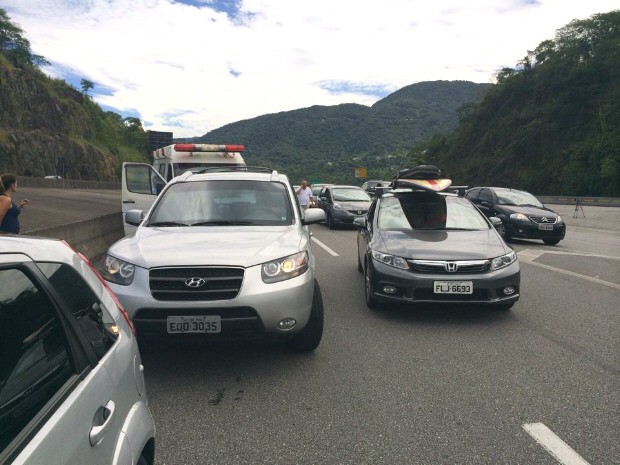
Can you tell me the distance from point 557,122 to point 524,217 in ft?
178

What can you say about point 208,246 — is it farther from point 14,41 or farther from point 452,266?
point 14,41

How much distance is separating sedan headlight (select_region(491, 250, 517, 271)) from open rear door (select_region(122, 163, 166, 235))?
24.5 ft

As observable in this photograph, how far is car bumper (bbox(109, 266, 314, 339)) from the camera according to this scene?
147 inches

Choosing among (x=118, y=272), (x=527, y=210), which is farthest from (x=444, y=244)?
(x=527, y=210)

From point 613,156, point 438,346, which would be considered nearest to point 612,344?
point 438,346

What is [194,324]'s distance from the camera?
374 cm

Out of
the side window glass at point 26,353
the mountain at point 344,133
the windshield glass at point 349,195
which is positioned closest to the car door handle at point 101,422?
the side window glass at point 26,353

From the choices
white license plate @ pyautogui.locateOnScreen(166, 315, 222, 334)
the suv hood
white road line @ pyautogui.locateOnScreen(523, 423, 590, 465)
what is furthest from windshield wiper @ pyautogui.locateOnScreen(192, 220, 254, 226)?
white road line @ pyautogui.locateOnScreen(523, 423, 590, 465)

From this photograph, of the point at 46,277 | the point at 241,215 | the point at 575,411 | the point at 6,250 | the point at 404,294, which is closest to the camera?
the point at 6,250

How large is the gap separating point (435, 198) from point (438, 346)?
314 cm

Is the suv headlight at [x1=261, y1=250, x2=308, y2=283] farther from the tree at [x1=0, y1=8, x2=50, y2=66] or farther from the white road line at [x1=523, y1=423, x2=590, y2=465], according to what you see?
the tree at [x1=0, y1=8, x2=50, y2=66]

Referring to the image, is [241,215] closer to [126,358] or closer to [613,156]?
[126,358]

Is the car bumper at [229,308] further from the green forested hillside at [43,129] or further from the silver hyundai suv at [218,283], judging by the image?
the green forested hillside at [43,129]

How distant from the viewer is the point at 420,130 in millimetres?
118625
